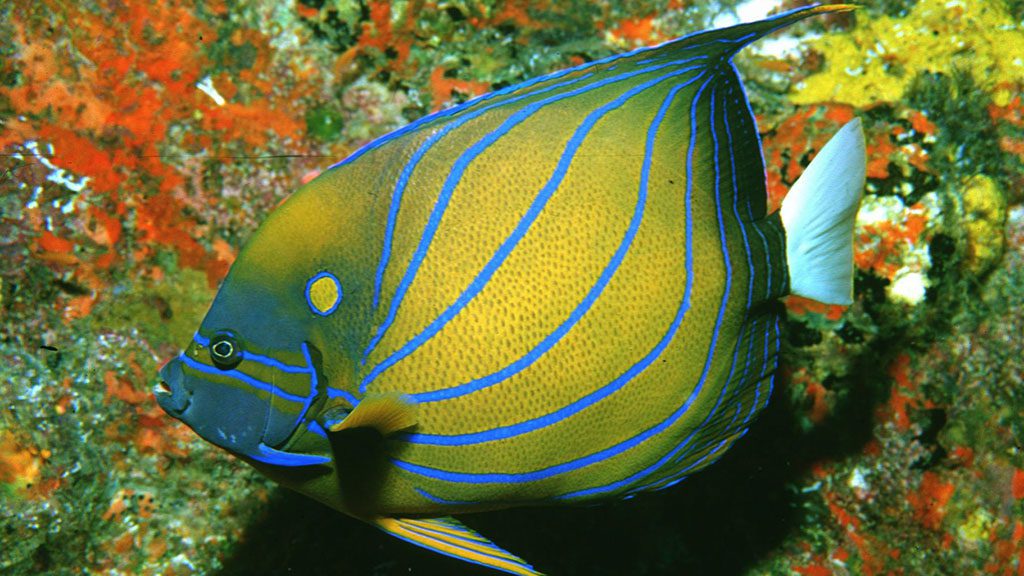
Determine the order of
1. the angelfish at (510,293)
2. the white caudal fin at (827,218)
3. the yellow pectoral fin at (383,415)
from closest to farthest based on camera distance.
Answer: the yellow pectoral fin at (383,415) < the angelfish at (510,293) < the white caudal fin at (827,218)

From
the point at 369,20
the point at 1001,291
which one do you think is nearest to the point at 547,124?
the point at 369,20

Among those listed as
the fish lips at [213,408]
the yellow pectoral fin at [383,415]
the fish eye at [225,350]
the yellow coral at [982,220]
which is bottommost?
the yellow coral at [982,220]

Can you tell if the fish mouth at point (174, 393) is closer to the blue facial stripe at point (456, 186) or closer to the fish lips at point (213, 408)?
the fish lips at point (213, 408)

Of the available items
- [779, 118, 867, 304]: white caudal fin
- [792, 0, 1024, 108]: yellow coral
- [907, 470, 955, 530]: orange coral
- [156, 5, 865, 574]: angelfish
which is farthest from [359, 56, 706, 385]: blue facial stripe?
[907, 470, 955, 530]: orange coral

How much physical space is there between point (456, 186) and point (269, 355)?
0.58 m

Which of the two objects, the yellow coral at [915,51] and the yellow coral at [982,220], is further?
the yellow coral at [915,51]

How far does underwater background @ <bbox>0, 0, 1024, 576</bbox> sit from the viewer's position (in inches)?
98.9

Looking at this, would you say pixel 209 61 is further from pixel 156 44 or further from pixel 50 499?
pixel 50 499

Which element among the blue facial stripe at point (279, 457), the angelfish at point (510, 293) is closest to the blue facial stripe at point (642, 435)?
the angelfish at point (510, 293)

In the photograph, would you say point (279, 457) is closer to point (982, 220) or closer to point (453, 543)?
point (453, 543)

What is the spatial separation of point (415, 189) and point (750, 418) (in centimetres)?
112

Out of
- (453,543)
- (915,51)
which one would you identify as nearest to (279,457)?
(453,543)

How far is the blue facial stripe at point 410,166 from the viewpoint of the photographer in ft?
4.98

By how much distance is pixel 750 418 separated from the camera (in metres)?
1.83
